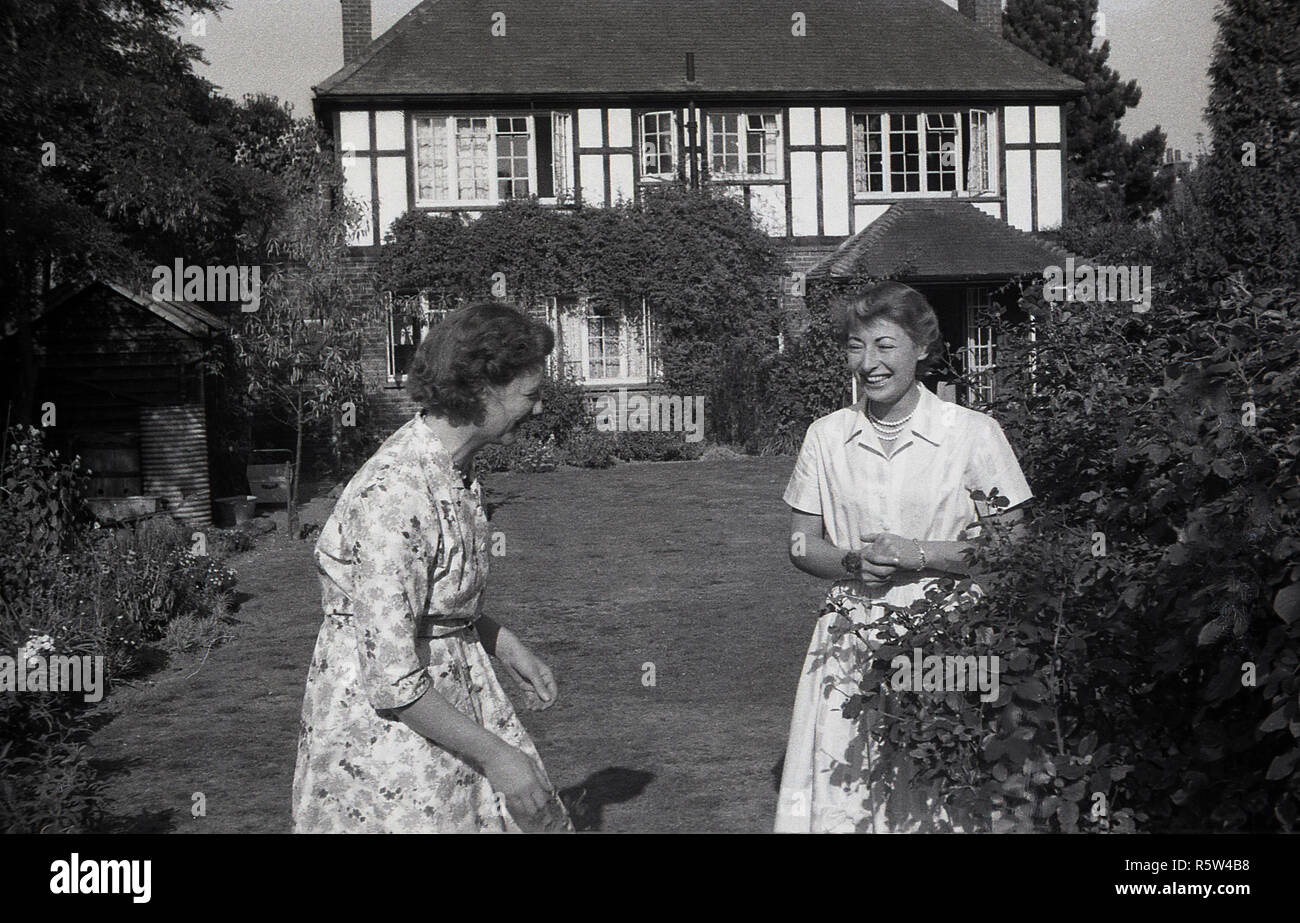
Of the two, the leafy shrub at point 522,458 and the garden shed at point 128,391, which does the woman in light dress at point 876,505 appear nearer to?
the garden shed at point 128,391

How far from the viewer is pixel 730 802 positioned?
5086 mm

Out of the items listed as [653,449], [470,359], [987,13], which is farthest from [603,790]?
[987,13]

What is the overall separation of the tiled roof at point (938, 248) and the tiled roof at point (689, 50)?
1.95 m

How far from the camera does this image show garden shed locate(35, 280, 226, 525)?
12484 millimetres

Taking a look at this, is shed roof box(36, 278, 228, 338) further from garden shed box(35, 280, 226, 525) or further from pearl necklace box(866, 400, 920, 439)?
pearl necklace box(866, 400, 920, 439)

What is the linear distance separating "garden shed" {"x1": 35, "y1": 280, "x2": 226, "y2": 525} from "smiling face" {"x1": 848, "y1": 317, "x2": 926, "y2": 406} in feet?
33.4

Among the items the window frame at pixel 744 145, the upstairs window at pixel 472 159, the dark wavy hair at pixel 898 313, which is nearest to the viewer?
the dark wavy hair at pixel 898 313

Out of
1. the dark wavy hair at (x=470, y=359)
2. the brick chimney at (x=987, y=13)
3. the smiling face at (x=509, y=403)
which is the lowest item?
the smiling face at (x=509, y=403)

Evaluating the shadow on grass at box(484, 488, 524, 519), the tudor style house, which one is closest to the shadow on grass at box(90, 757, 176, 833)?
the shadow on grass at box(484, 488, 524, 519)

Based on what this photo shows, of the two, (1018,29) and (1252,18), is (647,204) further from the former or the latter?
(1018,29)

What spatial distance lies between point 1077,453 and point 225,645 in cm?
599

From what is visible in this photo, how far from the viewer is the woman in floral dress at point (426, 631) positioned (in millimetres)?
2607

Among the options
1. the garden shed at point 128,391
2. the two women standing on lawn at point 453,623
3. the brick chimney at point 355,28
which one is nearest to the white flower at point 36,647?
the two women standing on lawn at point 453,623

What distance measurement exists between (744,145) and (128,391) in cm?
1149
